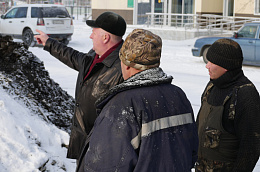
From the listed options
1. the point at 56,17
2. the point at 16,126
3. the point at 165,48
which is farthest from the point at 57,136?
the point at 165,48

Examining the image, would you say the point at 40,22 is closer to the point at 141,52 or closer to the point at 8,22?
the point at 8,22

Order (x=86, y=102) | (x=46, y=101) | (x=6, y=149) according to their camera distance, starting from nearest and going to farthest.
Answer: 1. (x=86, y=102)
2. (x=6, y=149)
3. (x=46, y=101)

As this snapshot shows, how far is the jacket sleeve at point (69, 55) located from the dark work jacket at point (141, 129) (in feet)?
4.36

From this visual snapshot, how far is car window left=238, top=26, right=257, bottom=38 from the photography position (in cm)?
1434

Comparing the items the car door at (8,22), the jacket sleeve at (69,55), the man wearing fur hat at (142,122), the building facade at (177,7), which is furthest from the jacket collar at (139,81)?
the building facade at (177,7)

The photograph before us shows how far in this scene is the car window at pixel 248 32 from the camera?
47.1 ft

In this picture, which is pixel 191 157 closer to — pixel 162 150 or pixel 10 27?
pixel 162 150

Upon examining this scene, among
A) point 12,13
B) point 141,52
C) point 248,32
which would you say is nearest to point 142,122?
point 141,52

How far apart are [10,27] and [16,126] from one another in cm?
1602

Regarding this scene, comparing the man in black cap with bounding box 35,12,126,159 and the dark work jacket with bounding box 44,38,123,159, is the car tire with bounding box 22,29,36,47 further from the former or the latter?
the man in black cap with bounding box 35,12,126,159

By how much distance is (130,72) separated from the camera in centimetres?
230

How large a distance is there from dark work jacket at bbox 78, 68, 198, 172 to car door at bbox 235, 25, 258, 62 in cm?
1242

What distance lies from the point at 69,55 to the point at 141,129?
Answer: 175cm

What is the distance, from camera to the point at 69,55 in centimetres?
374
